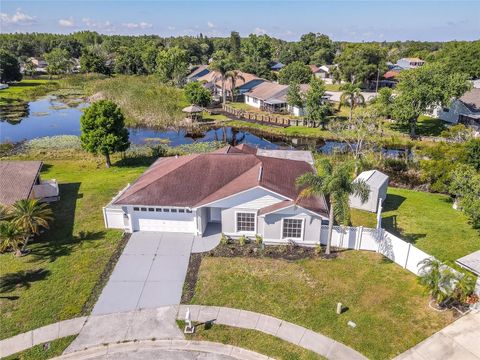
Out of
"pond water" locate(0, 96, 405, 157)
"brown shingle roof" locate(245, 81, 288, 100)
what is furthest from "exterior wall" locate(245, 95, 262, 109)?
"pond water" locate(0, 96, 405, 157)

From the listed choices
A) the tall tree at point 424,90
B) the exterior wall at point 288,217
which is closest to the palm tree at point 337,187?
the exterior wall at point 288,217

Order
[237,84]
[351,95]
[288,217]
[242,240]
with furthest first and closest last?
[237,84], [351,95], [242,240], [288,217]

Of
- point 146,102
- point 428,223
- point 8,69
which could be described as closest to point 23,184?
point 428,223

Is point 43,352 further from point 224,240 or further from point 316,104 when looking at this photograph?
point 316,104

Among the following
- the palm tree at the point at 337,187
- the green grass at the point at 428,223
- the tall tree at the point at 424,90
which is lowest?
the green grass at the point at 428,223

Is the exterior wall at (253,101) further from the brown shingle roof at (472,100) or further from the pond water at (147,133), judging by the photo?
the brown shingle roof at (472,100)

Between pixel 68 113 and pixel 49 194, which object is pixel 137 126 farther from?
pixel 49 194

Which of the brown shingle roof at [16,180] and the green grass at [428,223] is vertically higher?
the brown shingle roof at [16,180]
